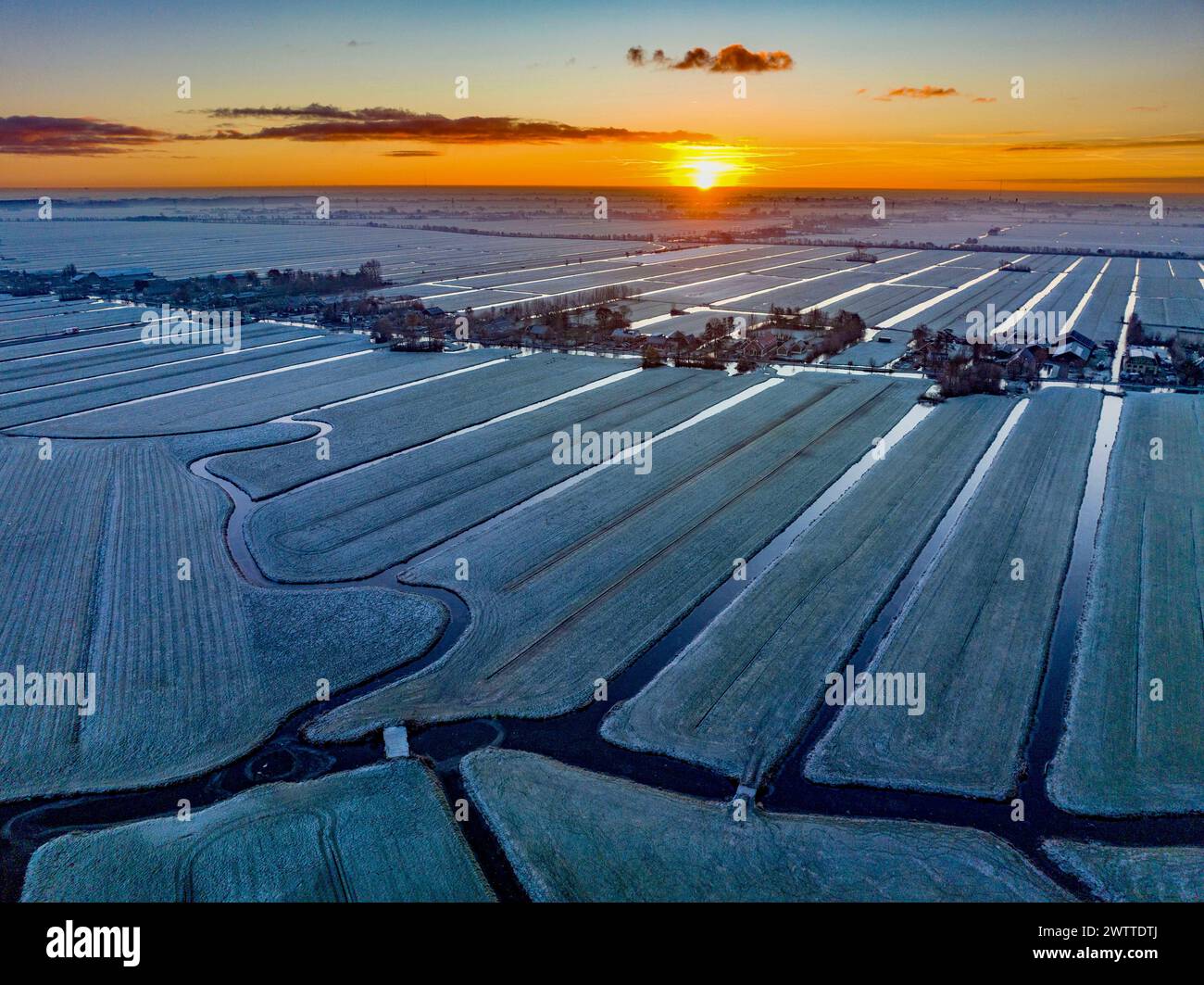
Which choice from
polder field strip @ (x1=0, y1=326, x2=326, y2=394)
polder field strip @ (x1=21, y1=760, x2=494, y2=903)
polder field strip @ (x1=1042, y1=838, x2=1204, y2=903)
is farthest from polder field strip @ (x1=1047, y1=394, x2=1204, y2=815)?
polder field strip @ (x1=0, y1=326, x2=326, y2=394)

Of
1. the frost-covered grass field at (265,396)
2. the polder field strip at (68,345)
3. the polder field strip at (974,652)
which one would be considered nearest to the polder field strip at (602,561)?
the polder field strip at (974,652)

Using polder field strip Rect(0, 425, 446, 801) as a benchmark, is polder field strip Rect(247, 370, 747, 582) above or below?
above

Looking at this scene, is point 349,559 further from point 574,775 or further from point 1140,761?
point 1140,761

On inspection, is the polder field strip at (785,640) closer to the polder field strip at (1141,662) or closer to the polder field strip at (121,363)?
the polder field strip at (1141,662)

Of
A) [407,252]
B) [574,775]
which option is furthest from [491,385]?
[407,252]

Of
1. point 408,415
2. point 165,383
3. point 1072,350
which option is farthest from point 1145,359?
point 165,383

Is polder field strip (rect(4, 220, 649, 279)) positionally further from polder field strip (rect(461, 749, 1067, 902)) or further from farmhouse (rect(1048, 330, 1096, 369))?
polder field strip (rect(461, 749, 1067, 902))
